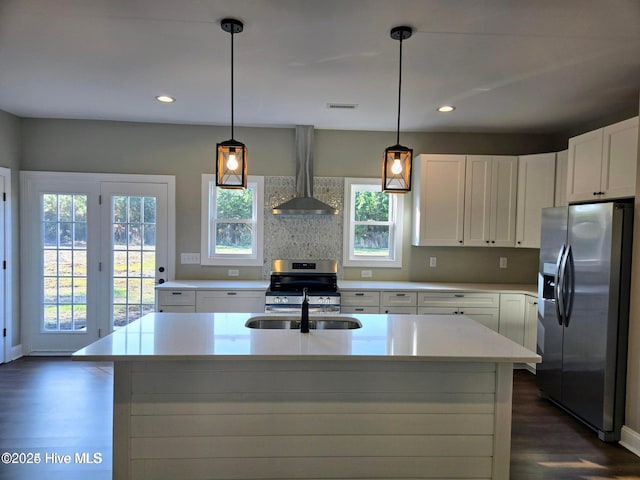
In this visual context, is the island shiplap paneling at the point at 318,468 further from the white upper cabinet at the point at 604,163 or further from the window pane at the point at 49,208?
the window pane at the point at 49,208

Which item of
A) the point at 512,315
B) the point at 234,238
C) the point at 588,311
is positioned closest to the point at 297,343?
the point at 588,311

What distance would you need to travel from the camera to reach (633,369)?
8.43 feet

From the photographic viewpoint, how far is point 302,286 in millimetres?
4105

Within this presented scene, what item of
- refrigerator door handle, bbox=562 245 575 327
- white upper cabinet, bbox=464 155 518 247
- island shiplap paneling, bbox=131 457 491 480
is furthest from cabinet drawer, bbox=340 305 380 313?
island shiplap paneling, bbox=131 457 491 480

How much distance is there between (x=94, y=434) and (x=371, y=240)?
3.23 m

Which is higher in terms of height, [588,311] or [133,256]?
[133,256]

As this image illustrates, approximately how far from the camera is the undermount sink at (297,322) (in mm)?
2488

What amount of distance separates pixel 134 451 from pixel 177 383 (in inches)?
16.1

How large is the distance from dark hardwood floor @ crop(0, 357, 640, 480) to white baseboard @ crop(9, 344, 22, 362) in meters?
0.42

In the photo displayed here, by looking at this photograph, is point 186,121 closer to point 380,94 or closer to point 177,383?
point 380,94

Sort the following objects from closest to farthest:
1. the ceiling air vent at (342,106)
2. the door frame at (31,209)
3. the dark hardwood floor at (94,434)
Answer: the dark hardwood floor at (94,434) < the ceiling air vent at (342,106) < the door frame at (31,209)

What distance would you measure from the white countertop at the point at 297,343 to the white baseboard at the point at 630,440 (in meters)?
1.37

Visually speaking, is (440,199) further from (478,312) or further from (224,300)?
(224,300)

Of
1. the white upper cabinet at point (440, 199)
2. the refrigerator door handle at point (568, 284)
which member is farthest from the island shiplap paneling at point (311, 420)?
the white upper cabinet at point (440, 199)
